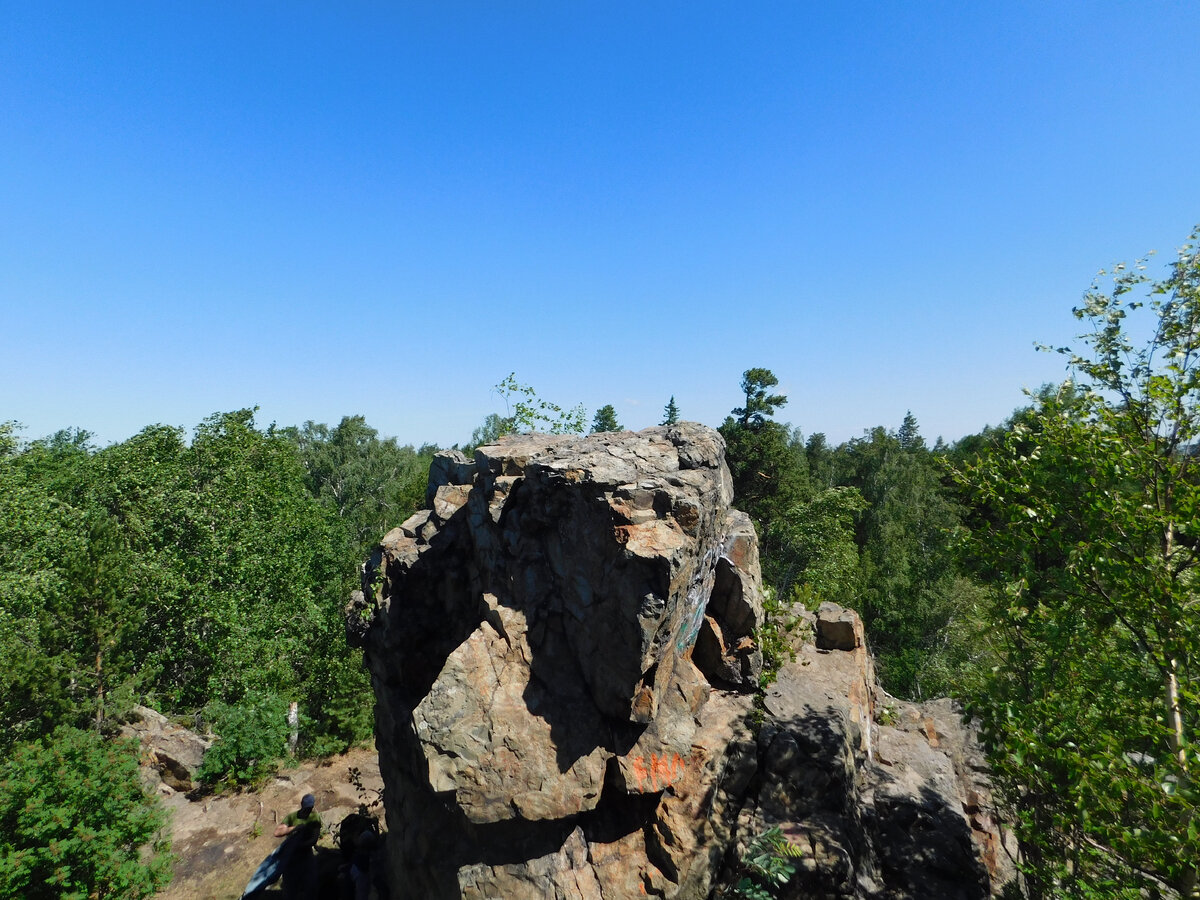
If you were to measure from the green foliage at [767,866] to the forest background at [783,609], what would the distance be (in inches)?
127

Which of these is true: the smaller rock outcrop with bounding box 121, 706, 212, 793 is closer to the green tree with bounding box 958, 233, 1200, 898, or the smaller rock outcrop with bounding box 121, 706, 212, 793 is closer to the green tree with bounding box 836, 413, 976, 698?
the green tree with bounding box 958, 233, 1200, 898

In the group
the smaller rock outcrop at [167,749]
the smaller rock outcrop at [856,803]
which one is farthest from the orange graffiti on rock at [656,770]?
the smaller rock outcrop at [167,749]

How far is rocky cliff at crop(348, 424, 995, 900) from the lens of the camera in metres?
8.47

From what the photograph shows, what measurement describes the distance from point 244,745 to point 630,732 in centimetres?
1806

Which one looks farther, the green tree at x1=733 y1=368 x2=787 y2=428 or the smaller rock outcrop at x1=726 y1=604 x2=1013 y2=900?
the green tree at x1=733 y1=368 x2=787 y2=428

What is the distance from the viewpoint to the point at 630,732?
9.02 metres

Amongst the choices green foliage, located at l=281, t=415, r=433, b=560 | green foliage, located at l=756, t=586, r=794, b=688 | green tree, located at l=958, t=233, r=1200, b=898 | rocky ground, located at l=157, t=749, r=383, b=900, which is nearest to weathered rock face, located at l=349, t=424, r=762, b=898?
green foliage, located at l=756, t=586, r=794, b=688

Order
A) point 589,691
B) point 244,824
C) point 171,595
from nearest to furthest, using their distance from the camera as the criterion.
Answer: point 589,691 < point 244,824 < point 171,595

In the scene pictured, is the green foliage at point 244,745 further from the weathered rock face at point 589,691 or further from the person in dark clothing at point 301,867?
the weathered rock face at point 589,691

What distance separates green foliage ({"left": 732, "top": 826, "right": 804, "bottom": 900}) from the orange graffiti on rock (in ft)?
4.92

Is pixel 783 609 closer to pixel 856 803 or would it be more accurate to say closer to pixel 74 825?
pixel 856 803

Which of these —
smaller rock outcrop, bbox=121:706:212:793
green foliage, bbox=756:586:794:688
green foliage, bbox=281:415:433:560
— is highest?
green foliage, bbox=281:415:433:560

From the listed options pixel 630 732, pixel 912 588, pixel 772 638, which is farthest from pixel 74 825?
pixel 912 588

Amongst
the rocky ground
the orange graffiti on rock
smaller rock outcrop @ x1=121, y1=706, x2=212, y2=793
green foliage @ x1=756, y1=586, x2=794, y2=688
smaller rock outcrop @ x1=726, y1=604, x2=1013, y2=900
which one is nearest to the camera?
the orange graffiti on rock
